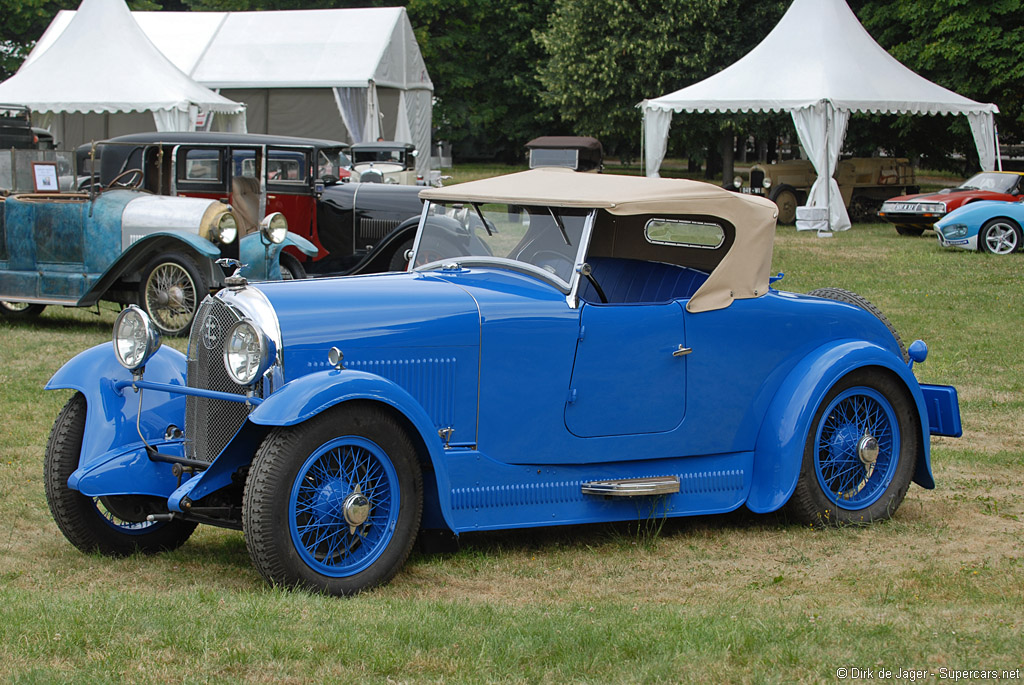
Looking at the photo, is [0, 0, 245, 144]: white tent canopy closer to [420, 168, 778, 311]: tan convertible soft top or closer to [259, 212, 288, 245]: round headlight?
[259, 212, 288, 245]: round headlight

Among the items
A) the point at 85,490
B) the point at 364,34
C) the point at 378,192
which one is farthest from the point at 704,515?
the point at 364,34

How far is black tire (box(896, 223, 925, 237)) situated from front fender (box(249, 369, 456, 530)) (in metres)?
20.5

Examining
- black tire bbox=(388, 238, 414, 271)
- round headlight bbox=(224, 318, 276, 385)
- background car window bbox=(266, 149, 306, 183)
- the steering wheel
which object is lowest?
black tire bbox=(388, 238, 414, 271)

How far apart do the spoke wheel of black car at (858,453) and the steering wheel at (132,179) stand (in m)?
9.18

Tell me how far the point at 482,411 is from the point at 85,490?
1.69m

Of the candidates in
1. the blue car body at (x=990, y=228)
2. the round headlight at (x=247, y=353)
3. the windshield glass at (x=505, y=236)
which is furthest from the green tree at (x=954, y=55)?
the round headlight at (x=247, y=353)

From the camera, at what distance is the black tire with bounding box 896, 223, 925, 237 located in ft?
76.3

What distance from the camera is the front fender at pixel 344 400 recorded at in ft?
14.0

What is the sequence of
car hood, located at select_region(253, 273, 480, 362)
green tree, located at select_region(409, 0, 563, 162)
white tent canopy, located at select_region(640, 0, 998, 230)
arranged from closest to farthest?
1. car hood, located at select_region(253, 273, 480, 362)
2. white tent canopy, located at select_region(640, 0, 998, 230)
3. green tree, located at select_region(409, 0, 563, 162)

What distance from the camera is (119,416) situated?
508 centimetres

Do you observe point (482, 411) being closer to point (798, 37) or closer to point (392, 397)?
point (392, 397)

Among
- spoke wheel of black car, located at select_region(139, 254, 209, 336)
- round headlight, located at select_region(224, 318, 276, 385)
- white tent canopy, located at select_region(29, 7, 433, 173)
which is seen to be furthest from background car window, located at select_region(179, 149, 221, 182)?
white tent canopy, located at select_region(29, 7, 433, 173)

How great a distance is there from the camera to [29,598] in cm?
414

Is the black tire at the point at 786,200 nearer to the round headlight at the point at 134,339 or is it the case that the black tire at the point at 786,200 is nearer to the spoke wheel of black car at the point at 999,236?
the spoke wheel of black car at the point at 999,236
